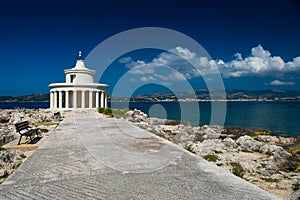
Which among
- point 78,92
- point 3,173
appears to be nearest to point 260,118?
point 78,92

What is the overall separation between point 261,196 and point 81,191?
2782 millimetres

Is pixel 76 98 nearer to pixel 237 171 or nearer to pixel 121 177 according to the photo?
pixel 121 177

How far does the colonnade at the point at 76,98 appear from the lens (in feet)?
91.8

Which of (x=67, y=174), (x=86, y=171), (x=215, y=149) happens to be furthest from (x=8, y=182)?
(x=215, y=149)

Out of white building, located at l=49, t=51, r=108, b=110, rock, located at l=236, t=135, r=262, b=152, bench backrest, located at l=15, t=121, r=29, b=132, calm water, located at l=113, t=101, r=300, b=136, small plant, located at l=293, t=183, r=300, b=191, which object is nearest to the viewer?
small plant, located at l=293, t=183, r=300, b=191

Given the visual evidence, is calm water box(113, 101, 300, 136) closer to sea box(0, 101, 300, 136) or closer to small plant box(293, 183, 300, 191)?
sea box(0, 101, 300, 136)

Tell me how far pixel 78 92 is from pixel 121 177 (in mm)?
25826

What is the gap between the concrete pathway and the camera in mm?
3643

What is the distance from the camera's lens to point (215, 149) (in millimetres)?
10164

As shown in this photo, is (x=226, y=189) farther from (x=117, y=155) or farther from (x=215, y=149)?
(x=215, y=149)

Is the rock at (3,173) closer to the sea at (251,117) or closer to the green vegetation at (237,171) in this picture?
the green vegetation at (237,171)

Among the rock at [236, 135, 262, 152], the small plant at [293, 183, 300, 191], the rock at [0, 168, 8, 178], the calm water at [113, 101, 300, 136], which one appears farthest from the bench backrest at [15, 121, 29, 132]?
the calm water at [113, 101, 300, 136]

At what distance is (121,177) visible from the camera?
14.4ft

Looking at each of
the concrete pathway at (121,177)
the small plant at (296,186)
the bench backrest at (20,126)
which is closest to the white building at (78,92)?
the bench backrest at (20,126)
